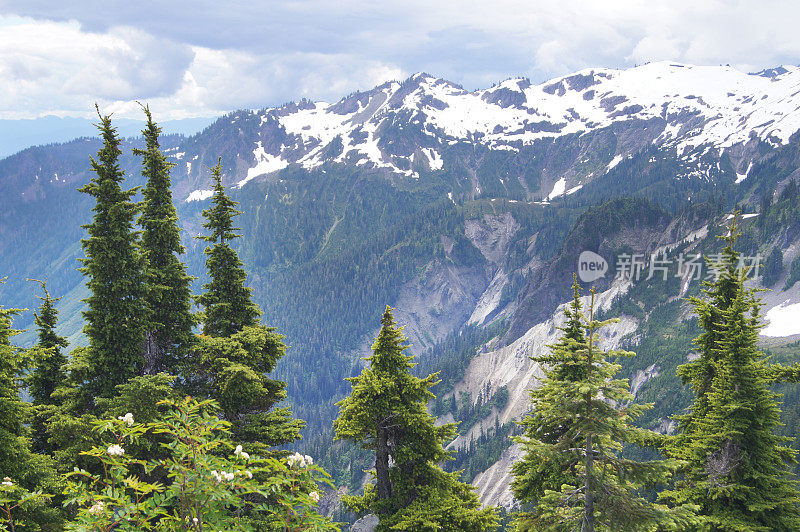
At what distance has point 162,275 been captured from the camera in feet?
78.8

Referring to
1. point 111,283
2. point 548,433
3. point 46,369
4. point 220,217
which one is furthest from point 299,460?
point 220,217

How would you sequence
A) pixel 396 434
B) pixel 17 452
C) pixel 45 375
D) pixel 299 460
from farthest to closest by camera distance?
pixel 45 375 → pixel 396 434 → pixel 17 452 → pixel 299 460

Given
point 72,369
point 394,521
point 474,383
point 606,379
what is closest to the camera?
point 606,379

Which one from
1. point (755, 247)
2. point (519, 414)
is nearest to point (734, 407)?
point (519, 414)

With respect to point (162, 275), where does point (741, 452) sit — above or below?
below

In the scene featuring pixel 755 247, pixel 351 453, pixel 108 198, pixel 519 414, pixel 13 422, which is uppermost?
pixel 108 198

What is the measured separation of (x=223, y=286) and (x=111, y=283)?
6422 mm

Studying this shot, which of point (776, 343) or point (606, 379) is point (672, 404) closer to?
point (776, 343)

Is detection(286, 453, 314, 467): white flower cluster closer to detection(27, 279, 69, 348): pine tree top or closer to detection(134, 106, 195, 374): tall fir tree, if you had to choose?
detection(134, 106, 195, 374): tall fir tree

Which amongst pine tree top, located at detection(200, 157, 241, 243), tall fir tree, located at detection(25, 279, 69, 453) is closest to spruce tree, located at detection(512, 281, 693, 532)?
tall fir tree, located at detection(25, 279, 69, 453)

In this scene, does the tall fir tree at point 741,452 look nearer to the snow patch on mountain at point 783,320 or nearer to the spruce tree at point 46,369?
the spruce tree at point 46,369

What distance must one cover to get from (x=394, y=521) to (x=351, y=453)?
19111cm

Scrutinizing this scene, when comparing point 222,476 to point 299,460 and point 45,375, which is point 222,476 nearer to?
point 299,460

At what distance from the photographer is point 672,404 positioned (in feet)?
414
